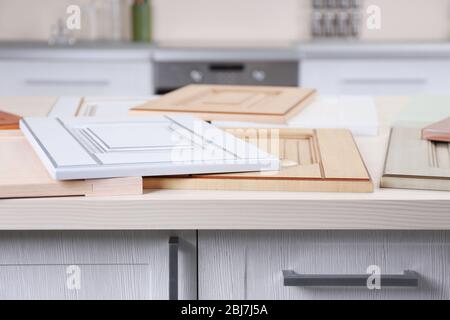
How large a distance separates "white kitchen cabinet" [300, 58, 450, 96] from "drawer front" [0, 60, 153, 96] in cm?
65

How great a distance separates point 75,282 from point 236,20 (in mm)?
2681

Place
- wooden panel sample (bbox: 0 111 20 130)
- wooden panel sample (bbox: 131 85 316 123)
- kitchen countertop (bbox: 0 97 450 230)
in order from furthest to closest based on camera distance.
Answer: wooden panel sample (bbox: 131 85 316 123) → wooden panel sample (bbox: 0 111 20 130) → kitchen countertop (bbox: 0 97 450 230)

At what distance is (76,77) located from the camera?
297cm

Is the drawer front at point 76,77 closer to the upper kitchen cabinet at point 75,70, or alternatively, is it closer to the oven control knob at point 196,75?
the upper kitchen cabinet at point 75,70

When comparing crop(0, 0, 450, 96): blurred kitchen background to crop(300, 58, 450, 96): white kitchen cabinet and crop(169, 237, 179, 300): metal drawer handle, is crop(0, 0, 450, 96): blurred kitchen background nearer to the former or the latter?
crop(300, 58, 450, 96): white kitchen cabinet

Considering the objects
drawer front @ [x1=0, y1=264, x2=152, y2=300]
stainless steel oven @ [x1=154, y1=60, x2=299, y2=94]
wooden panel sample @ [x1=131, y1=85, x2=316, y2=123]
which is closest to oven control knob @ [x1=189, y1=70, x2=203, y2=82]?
stainless steel oven @ [x1=154, y1=60, x2=299, y2=94]

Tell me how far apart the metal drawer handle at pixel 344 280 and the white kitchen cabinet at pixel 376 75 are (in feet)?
6.98

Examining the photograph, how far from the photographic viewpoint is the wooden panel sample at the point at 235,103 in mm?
1229

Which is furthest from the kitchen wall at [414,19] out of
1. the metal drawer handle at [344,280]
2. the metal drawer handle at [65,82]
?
the metal drawer handle at [344,280]

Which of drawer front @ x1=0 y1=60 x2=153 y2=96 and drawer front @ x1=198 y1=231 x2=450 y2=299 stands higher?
drawer front @ x1=0 y1=60 x2=153 y2=96

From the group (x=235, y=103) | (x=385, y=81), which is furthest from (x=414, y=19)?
(x=235, y=103)

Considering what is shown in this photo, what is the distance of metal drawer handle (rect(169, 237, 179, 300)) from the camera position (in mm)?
866

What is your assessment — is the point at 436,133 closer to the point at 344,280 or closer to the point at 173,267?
the point at 344,280
